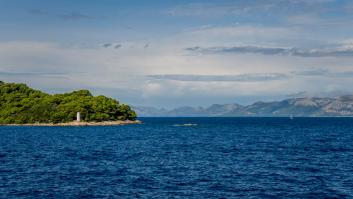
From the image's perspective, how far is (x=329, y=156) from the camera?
9312cm

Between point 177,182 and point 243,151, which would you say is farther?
point 243,151

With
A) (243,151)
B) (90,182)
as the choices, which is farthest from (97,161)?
(243,151)

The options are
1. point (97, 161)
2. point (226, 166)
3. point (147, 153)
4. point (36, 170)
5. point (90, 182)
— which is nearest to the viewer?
point (90, 182)

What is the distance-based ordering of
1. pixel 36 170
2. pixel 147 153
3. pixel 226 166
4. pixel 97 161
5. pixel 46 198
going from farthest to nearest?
pixel 147 153
pixel 97 161
pixel 226 166
pixel 36 170
pixel 46 198

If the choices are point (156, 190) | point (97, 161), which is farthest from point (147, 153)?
point (156, 190)

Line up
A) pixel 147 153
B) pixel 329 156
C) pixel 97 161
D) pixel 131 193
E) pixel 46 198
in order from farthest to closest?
pixel 147 153, pixel 329 156, pixel 97 161, pixel 131 193, pixel 46 198

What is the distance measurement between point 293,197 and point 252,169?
21.7 m

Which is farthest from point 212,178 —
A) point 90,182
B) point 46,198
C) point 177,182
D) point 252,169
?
point 46,198

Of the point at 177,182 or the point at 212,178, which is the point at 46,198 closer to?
the point at 177,182

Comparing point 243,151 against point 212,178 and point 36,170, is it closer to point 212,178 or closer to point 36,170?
point 212,178

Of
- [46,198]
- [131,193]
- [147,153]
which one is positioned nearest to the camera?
[46,198]

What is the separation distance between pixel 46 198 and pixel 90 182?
10.7m

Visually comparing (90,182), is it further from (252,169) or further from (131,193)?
(252,169)

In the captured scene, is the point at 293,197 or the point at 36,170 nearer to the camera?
the point at 293,197
